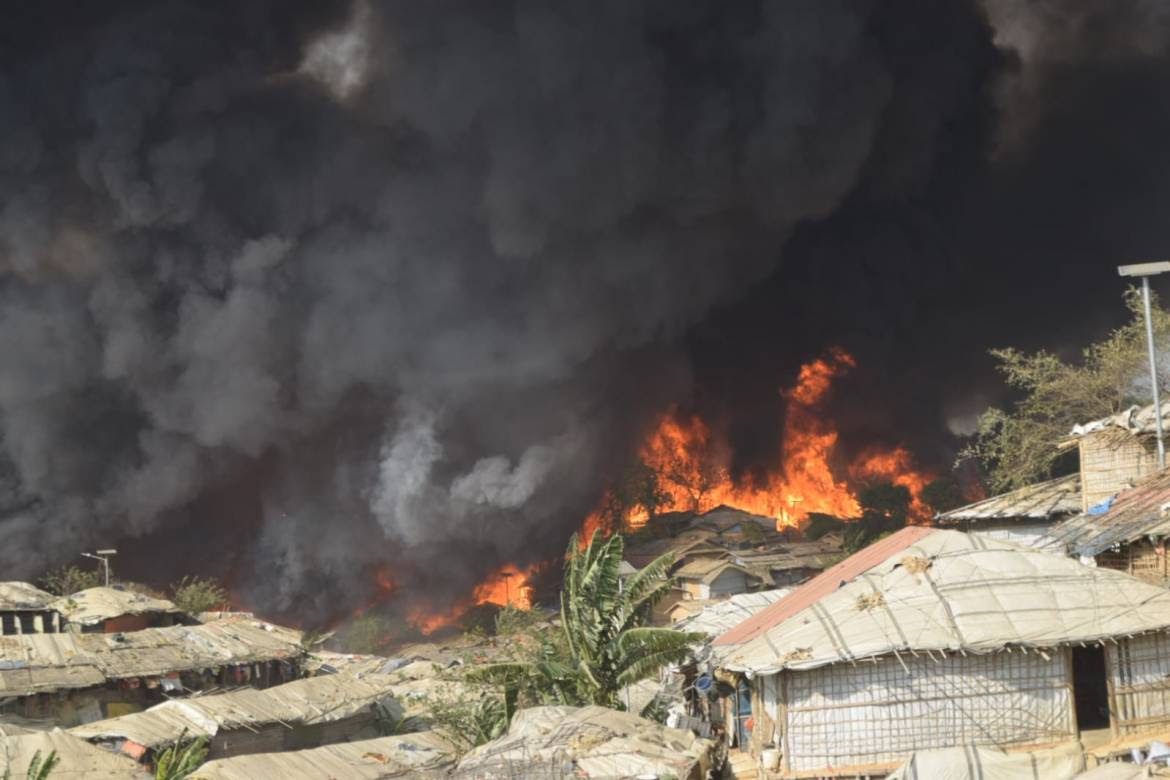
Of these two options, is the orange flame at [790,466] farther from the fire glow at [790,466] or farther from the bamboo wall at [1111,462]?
the bamboo wall at [1111,462]

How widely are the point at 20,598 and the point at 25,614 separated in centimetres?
67

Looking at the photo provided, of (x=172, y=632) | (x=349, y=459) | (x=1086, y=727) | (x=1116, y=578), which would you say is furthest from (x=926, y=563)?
(x=349, y=459)

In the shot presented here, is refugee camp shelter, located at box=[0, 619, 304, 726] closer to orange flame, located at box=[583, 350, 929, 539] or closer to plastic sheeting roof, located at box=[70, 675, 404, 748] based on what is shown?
plastic sheeting roof, located at box=[70, 675, 404, 748]

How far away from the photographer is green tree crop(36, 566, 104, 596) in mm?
37781

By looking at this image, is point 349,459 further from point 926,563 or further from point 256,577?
point 926,563

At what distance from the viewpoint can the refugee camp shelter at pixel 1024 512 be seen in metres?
24.0

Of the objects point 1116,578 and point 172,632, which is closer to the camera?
point 1116,578

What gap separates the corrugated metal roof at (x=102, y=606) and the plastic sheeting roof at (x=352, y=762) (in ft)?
44.2

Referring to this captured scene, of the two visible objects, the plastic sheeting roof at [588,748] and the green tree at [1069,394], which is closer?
the plastic sheeting roof at [588,748]

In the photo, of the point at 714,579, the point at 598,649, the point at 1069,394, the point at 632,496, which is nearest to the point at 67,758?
the point at 598,649

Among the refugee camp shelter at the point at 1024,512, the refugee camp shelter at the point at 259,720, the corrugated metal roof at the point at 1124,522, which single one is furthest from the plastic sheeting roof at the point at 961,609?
the refugee camp shelter at the point at 259,720

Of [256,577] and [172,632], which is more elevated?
[256,577]

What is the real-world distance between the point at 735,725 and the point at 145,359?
33104mm

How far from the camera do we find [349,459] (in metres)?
45.6
